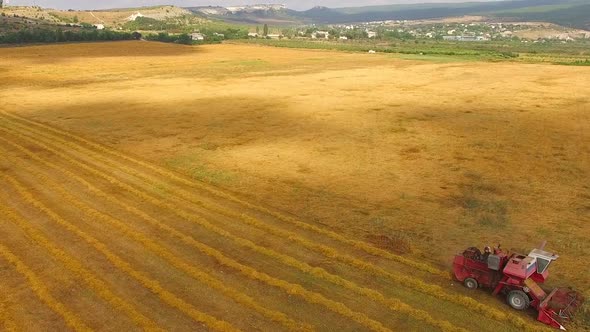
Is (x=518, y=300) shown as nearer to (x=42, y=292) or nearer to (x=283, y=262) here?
(x=283, y=262)

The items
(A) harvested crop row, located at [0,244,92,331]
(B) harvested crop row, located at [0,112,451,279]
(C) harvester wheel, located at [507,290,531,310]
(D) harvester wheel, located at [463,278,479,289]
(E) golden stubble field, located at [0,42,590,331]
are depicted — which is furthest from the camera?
(B) harvested crop row, located at [0,112,451,279]

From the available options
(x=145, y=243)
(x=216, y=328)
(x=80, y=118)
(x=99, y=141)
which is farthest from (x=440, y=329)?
(x=80, y=118)

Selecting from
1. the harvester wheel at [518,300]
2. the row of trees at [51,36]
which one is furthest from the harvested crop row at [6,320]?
the row of trees at [51,36]

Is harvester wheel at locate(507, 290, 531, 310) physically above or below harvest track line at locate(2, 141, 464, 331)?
above

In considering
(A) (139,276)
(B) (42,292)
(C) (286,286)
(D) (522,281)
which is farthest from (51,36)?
(D) (522,281)

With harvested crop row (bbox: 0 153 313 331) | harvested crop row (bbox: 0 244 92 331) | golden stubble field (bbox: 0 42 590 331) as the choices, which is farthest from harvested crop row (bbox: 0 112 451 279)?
harvested crop row (bbox: 0 244 92 331)

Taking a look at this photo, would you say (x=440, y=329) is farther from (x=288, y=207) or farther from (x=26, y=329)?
(x=26, y=329)

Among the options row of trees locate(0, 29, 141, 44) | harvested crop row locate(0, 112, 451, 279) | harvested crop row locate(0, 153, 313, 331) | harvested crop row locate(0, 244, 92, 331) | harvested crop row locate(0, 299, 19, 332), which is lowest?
harvested crop row locate(0, 299, 19, 332)

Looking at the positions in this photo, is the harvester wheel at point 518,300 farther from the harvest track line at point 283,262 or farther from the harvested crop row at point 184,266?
the harvested crop row at point 184,266

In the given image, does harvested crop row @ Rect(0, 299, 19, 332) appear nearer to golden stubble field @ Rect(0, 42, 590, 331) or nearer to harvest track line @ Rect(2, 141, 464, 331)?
golden stubble field @ Rect(0, 42, 590, 331)
